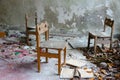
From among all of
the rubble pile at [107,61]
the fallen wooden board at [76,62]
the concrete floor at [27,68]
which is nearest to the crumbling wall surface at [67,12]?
the rubble pile at [107,61]

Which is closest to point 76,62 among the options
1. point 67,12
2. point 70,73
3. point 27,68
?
point 70,73

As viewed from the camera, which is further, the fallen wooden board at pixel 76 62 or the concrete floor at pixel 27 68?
the fallen wooden board at pixel 76 62

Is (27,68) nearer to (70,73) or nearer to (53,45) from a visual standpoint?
(53,45)

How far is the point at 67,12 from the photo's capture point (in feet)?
18.4

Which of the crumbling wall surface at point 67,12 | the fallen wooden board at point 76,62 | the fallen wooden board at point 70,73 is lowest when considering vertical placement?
the fallen wooden board at point 70,73

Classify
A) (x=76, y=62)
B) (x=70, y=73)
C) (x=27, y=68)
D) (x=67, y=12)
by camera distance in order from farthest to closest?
(x=67, y=12), (x=76, y=62), (x=27, y=68), (x=70, y=73)

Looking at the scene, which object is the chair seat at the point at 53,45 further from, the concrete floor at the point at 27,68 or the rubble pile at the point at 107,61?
the rubble pile at the point at 107,61

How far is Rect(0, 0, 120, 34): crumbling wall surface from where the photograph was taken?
5516 mm

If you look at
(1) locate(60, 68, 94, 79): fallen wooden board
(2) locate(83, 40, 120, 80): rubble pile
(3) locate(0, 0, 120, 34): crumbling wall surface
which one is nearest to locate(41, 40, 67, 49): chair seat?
(1) locate(60, 68, 94, 79): fallen wooden board

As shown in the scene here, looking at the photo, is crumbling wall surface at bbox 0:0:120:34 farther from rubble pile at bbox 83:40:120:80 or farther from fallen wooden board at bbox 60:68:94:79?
fallen wooden board at bbox 60:68:94:79

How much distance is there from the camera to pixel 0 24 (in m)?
5.94

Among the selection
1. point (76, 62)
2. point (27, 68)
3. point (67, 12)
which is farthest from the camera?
point (67, 12)

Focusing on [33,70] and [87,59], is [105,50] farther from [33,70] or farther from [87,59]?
[33,70]

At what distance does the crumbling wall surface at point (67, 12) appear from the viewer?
5516 millimetres
